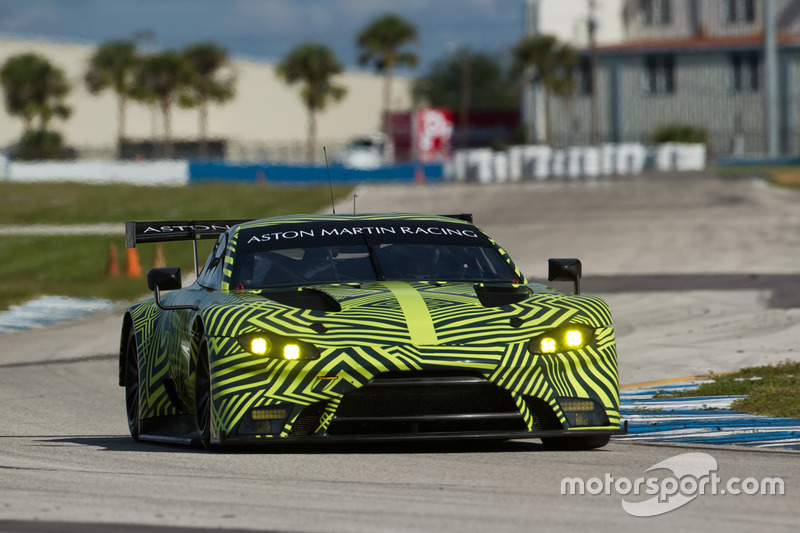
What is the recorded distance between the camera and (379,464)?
6.85m

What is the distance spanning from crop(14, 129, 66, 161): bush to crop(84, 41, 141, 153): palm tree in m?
5.42

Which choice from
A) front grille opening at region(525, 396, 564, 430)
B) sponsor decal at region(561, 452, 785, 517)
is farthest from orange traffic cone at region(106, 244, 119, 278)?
sponsor decal at region(561, 452, 785, 517)

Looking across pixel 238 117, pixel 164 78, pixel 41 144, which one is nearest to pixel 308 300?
pixel 41 144

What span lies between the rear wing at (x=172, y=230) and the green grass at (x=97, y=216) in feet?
39.5

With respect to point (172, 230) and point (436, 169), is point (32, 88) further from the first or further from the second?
point (172, 230)

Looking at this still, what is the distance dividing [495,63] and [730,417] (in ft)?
465

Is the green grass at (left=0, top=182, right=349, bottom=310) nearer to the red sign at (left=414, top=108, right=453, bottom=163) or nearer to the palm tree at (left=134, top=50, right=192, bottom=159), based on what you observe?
the red sign at (left=414, top=108, right=453, bottom=163)

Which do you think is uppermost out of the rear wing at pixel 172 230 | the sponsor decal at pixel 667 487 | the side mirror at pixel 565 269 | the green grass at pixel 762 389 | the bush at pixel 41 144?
the bush at pixel 41 144

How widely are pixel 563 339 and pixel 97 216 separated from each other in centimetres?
3701

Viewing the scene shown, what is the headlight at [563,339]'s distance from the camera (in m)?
7.17

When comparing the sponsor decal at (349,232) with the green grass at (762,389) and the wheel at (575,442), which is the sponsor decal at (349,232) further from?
the green grass at (762,389)

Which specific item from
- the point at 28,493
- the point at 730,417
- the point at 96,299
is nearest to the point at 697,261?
the point at 96,299

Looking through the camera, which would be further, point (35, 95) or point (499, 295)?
point (35, 95)

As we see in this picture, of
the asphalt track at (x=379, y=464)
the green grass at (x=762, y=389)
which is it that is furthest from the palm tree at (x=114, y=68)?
the green grass at (x=762, y=389)
